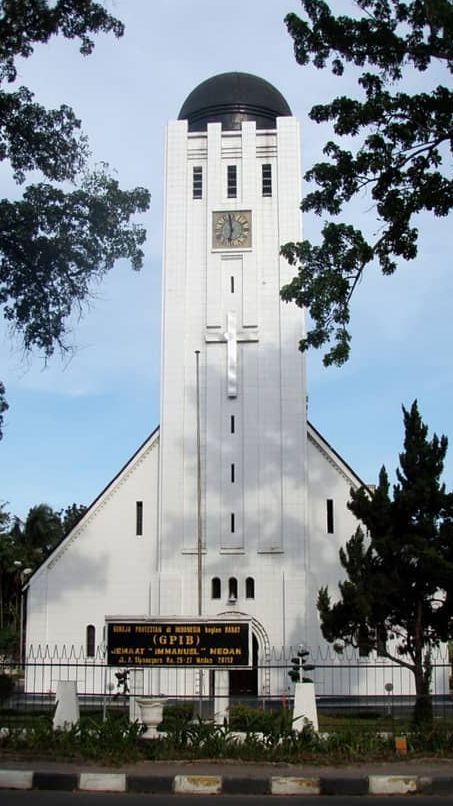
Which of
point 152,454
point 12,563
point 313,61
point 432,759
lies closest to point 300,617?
point 152,454

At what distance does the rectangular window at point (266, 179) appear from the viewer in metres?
37.6

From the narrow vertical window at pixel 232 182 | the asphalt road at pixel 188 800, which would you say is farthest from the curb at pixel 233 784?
the narrow vertical window at pixel 232 182

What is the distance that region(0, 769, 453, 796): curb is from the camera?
36.0 feet

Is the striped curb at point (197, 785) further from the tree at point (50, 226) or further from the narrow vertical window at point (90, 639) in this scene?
the narrow vertical window at point (90, 639)

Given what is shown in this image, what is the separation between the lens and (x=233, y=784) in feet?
36.4

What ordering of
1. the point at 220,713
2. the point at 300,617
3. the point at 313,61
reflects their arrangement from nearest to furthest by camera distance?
the point at 313,61 → the point at 220,713 → the point at 300,617

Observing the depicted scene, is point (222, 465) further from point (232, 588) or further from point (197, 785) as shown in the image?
point (197, 785)

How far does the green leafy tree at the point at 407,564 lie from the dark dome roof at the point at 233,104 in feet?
65.8

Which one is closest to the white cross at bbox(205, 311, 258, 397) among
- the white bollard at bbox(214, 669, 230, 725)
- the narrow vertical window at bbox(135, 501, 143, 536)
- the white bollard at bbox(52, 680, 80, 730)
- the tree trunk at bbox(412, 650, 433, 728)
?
the narrow vertical window at bbox(135, 501, 143, 536)

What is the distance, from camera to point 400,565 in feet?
73.2

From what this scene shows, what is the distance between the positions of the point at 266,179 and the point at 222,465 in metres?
11.5

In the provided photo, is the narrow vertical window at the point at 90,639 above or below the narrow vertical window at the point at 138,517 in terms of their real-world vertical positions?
below

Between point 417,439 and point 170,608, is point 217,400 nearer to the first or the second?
point 170,608

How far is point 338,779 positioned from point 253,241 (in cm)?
2802
